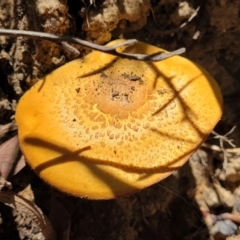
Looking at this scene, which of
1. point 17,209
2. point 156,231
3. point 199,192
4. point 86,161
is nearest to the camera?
point 86,161

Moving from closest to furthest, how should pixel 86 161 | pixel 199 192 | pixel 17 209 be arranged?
pixel 86 161, pixel 17 209, pixel 199 192

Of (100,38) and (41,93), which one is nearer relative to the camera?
(41,93)

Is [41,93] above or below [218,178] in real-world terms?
above

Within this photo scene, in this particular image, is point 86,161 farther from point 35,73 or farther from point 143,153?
point 35,73

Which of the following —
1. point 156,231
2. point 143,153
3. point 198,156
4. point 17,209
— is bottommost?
point 156,231

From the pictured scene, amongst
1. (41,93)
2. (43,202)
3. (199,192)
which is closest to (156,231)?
(199,192)

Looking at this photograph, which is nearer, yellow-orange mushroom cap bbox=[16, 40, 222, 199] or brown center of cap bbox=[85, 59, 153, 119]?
yellow-orange mushroom cap bbox=[16, 40, 222, 199]

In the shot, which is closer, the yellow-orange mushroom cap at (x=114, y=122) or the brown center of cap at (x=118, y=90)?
the yellow-orange mushroom cap at (x=114, y=122)
